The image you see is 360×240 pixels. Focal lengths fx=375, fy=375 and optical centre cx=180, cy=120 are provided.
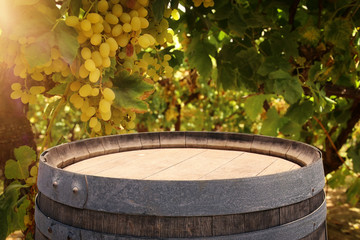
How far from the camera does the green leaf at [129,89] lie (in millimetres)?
1326

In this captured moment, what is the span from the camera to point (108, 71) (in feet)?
4.31

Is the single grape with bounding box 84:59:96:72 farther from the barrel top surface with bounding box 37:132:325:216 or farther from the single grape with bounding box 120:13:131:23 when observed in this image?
the barrel top surface with bounding box 37:132:325:216

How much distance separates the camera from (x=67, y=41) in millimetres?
1117

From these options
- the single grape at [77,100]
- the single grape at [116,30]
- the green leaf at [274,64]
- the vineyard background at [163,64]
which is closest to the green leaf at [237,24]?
the vineyard background at [163,64]

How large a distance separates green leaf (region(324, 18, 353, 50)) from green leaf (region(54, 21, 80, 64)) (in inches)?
64.4

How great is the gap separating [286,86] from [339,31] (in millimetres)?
A: 587

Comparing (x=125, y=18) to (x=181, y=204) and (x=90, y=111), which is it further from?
(x=181, y=204)

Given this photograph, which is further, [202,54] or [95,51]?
[202,54]

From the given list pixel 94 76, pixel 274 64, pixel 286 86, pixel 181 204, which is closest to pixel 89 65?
pixel 94 76

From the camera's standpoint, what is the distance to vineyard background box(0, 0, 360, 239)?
1203 millimetres

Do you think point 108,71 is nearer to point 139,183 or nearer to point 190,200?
point 139,183

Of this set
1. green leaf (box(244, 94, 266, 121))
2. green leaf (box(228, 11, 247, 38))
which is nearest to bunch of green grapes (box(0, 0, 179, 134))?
green leaf (box(228, 11, 247, 38))

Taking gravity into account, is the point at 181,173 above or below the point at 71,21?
below

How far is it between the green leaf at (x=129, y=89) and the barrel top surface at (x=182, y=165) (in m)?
0.31
